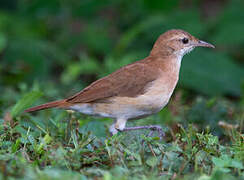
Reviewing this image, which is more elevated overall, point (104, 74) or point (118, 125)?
point (104, 74)

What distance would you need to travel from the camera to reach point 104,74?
26.4ft

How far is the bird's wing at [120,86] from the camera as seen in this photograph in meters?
5.43

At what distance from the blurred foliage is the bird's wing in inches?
12.8

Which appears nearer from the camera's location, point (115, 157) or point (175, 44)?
point (115, 157)

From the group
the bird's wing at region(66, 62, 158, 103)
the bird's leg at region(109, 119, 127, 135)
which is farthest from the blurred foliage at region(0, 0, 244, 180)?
the bird's wing at region(66, 62, 158, 103)

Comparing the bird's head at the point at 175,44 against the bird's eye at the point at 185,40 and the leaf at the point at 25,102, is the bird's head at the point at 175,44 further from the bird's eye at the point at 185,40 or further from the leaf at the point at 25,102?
the leaf at the point at 25,102

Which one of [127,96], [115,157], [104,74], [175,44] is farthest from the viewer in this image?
[104,74]

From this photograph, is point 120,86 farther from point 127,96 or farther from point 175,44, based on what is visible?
point 175,44

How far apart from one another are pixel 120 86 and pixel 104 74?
258 centimetres

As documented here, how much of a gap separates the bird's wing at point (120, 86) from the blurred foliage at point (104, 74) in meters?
0.32

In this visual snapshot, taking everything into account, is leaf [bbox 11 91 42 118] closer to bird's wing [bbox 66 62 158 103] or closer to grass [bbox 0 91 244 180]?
bird's wing [bbox 66 62 158 103]

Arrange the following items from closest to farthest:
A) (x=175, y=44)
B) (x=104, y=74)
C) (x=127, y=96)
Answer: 1. (x=127, y=96)
2. (x=175, y=44)
3. (x=104, y=74)

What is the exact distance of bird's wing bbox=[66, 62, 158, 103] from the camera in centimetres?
543

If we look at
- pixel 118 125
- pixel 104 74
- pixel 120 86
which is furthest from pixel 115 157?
pixel 104 74
